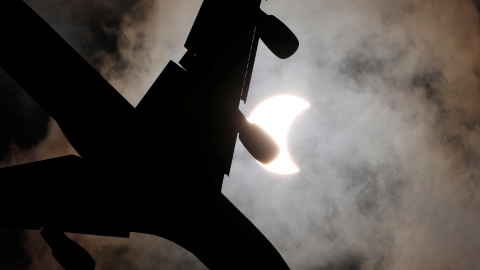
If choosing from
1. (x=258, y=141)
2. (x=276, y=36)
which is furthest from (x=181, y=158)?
(x=276, y=36)

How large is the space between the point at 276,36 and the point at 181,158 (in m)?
1.16

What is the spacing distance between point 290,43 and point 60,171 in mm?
1952

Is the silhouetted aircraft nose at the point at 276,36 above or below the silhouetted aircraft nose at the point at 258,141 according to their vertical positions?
above

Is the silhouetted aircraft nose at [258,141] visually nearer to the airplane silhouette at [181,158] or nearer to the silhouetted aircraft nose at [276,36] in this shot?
the airplane silhouette at [181,158]

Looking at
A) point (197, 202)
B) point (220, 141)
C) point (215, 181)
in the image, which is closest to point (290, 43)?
point (220, 141)

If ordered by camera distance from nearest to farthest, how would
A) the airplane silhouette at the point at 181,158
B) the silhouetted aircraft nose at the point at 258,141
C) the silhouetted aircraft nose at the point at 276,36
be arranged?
the airplane silhouette at the point at 181,158 < the silhouetted aircraft nose at the point at 258,141 < the silhouetted aircraft nose at the point at 276,36

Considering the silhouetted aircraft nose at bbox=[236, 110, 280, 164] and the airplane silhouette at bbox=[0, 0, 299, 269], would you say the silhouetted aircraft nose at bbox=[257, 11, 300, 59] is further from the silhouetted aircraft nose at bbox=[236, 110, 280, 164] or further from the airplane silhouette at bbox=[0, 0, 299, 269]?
the silhouetted aircraft nose at bbox=[236, 110, 280, 164]

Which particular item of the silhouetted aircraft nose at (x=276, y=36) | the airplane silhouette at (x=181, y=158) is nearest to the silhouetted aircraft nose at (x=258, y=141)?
the airplane silhouette at (x=181, y=158)

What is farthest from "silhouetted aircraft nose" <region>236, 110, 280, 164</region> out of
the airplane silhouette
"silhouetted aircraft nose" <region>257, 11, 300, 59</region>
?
"silhouetted aircraft nose" <region>257, 11, 300, 59</region>

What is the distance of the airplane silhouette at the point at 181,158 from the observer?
203 cm

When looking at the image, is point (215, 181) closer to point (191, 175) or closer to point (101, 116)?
point (191, 175)

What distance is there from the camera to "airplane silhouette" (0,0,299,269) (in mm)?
2031

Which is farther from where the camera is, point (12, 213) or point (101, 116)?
point (12, 213)

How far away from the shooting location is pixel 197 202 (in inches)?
81.4
